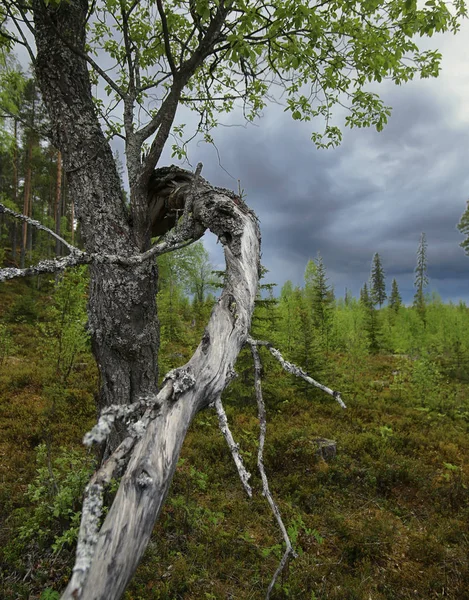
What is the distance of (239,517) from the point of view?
623 cm

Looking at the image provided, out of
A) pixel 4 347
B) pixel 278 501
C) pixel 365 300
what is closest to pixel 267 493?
pixel 278 501

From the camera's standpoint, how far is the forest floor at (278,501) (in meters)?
4.84

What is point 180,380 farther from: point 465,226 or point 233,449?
point 465,226

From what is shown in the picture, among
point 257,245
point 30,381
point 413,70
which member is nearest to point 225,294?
point 257,245

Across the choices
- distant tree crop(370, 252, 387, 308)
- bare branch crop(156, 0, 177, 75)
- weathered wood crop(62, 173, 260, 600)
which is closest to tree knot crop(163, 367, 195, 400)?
weathered wood crop(62, 173, 260, 600)

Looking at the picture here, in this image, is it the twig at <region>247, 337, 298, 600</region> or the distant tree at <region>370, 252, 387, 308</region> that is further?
the distant tree at <region>370, 252, 387, 308</region>

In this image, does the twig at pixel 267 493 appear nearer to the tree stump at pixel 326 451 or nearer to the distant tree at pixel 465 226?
the tree stump at pixel 326 451

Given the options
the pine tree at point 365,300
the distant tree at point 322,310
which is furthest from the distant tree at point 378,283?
the distant tree at point 322,310

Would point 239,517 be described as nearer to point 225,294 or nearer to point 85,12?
point 225,294

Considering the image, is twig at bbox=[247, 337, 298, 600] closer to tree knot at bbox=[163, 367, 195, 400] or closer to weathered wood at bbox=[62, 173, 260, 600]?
weathered wood at bbox=[62, 173, 260, 600]

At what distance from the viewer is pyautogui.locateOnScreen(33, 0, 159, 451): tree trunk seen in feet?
11.2

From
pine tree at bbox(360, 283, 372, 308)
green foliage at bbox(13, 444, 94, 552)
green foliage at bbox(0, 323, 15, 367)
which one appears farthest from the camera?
pine tree at bbox(360, 283, 372, 308)

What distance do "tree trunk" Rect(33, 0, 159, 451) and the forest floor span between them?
2397 millimetres

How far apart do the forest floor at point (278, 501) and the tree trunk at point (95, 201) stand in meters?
2.40
